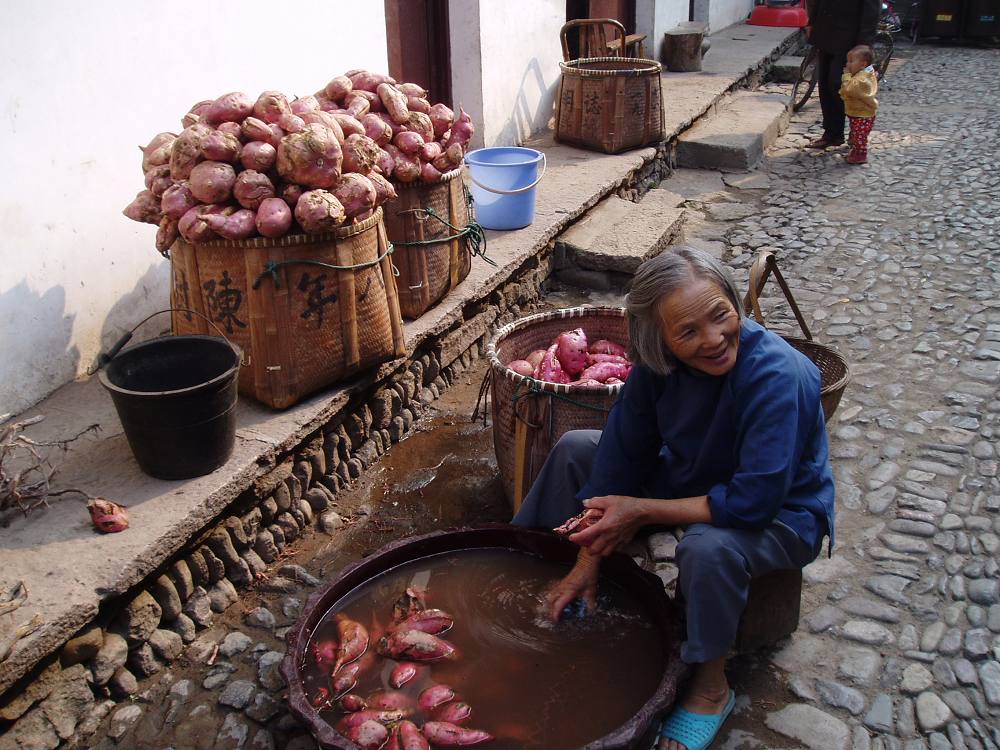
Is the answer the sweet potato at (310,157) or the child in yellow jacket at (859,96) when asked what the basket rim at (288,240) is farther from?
the child in yellow jacket at (859,96)

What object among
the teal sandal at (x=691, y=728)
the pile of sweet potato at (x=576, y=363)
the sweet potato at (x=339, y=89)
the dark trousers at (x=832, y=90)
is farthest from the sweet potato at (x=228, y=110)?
the dark trousers at (x=832, y=90)

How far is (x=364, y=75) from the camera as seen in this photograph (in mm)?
4562

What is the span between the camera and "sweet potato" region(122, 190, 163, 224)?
3.74 metres

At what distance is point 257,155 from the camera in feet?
11.7

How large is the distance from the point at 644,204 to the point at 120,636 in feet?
17.0

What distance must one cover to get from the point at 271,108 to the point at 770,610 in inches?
103

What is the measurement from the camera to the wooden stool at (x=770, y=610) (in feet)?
9.79

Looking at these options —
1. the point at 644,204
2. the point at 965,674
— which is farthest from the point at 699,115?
the point at 965,674

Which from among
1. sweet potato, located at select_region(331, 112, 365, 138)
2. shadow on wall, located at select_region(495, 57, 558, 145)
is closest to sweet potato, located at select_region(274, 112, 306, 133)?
sweet potato, located at select_region(331, 112, 365, 138)

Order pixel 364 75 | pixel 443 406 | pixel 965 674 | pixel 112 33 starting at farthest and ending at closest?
pixel 443 406 < pixel 364 75 < pixel 112 33 < pixel 965 674

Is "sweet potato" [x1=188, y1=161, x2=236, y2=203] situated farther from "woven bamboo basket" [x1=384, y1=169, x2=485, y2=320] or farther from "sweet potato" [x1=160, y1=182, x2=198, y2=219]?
"woven bamboo basket" [x1=384, y1=169, x2=485, y2=320]

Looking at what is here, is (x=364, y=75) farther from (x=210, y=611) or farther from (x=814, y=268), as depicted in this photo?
(x=814, y=268)

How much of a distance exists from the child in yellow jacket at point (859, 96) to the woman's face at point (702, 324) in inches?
270

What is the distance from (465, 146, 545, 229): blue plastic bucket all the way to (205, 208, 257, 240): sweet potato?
93.6 inches
